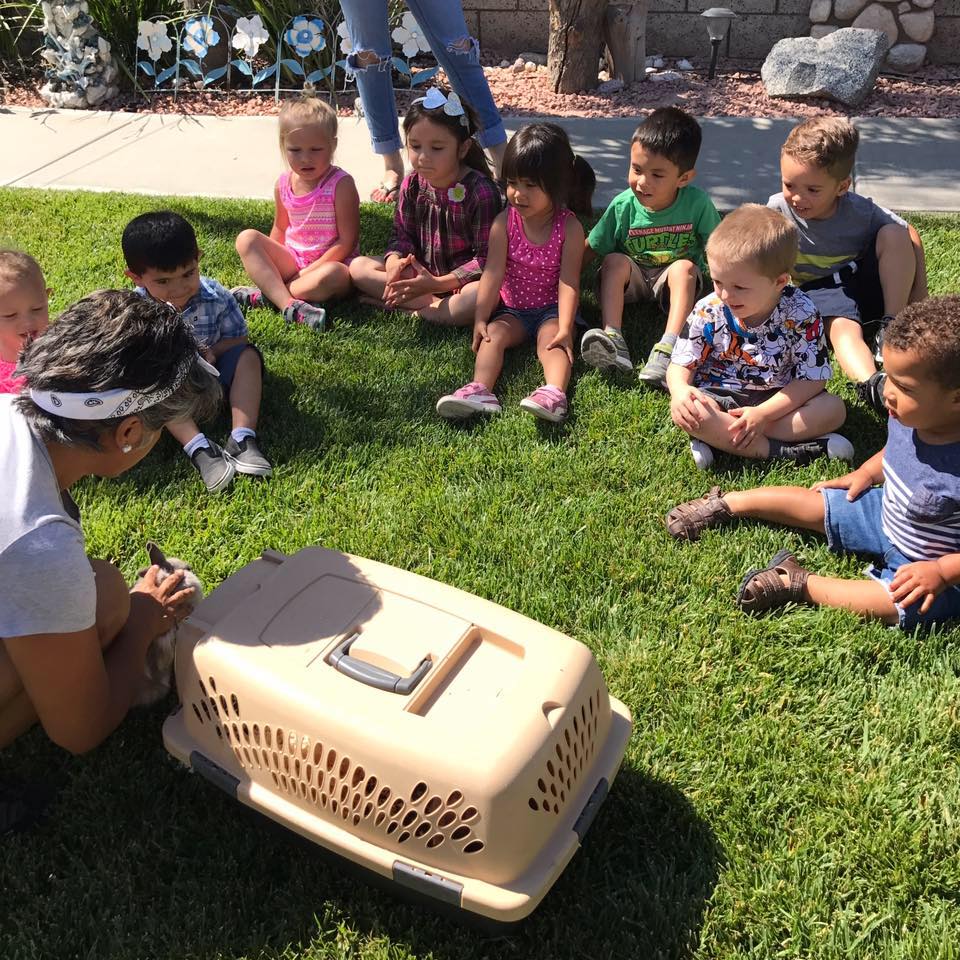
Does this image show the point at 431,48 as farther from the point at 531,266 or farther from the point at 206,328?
the point at 206,328

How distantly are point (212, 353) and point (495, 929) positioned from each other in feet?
7.98

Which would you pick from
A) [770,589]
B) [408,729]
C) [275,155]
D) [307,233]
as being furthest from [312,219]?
[408,729]

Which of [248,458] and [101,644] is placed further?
[248,458]

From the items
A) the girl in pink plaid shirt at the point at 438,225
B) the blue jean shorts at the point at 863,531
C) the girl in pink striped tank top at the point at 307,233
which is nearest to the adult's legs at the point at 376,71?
the girl in pink striped tank top at the point at 307,233

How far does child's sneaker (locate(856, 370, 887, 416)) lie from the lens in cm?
332

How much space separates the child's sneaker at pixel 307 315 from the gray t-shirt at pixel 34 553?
2222 mm

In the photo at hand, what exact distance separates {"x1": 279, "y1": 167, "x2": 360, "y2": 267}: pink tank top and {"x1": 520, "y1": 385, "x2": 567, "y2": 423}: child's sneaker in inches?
54.0

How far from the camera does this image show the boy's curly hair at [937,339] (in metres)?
2.42

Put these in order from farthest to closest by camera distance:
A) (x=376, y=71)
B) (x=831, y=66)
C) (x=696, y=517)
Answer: (x=831, y=66), (x=376, y=71), (x=696, y=517)

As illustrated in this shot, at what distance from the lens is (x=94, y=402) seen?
6.41ft

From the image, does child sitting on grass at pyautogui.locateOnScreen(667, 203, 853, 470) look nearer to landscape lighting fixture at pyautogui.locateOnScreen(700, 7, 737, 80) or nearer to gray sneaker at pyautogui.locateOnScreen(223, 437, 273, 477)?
gray sneaker at pyautogui.locateOnScreen(223, 437, 273, 477)

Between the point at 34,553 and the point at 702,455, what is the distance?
216 centimetres

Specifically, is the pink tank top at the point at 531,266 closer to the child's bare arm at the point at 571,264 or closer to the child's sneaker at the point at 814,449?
the child's bare arm at the point at 571,264

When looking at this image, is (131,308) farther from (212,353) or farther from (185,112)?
(185,112)
